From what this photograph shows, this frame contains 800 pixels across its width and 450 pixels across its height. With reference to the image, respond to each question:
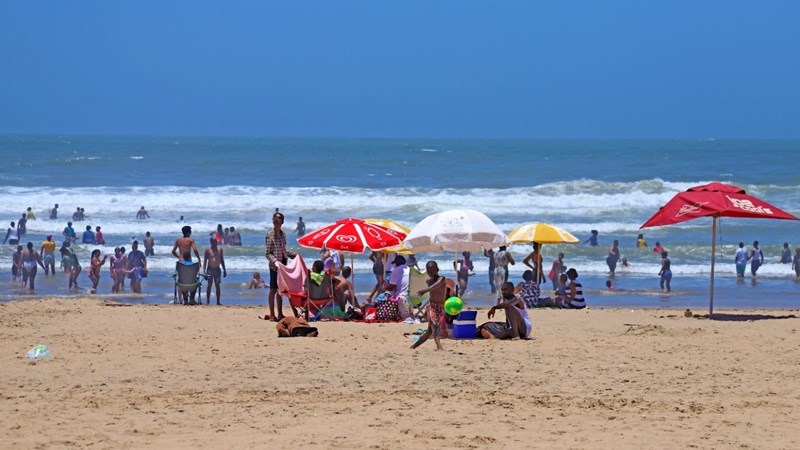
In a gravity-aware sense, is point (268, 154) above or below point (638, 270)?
above

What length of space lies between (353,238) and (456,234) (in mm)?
1369

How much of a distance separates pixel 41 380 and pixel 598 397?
15.7ft

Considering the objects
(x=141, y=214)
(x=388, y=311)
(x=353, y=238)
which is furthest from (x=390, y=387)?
(x=141, y=214)

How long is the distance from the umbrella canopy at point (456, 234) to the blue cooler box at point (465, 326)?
128cm

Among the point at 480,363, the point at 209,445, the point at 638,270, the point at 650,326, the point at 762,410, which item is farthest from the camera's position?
the point at 638,270

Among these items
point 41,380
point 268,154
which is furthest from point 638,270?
point 268,154

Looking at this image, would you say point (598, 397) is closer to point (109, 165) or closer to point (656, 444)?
point (656, 444)

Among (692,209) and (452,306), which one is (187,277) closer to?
(452,306)

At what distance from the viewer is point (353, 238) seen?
44.4ft

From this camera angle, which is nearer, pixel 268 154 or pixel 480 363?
pixel 480 363

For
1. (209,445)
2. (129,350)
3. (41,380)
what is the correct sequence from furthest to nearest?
1. (129,350)
2. (41,380)
3. (209,445)

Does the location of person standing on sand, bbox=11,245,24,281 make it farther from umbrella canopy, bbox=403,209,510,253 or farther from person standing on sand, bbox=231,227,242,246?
umbrella canopy, bbox=403,209,510,253

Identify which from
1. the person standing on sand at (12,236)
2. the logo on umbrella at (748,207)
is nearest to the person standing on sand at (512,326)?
the logo on umbrella at (748,207)

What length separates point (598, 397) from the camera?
8992mm
